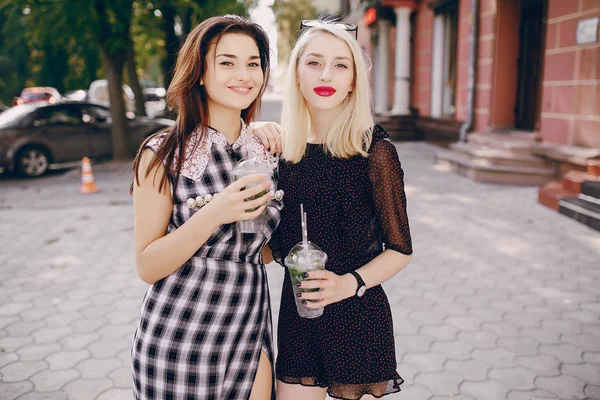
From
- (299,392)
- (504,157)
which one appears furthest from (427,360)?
(504,157)

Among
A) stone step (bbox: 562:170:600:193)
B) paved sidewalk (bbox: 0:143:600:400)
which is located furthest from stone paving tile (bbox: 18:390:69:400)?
stone step (bbox: 562:170:600:193)

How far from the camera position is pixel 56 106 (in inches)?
442

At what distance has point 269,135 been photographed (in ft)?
6.74

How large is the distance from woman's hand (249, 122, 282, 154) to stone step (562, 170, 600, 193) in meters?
6.06

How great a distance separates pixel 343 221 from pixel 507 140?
8.47m

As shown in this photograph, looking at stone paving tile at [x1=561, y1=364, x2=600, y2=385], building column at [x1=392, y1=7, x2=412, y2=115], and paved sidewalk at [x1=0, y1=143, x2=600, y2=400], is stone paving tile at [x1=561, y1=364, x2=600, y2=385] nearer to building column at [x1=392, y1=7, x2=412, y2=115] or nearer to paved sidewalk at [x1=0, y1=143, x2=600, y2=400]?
paved sidewalk at [x1=0, y1=143, x2=600, y2=400]

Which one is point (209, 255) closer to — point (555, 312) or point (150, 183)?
point (150, 183)

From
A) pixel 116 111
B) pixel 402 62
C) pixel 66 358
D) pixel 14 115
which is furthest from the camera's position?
pixel 402 62

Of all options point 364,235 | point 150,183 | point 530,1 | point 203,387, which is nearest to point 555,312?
point 364,235

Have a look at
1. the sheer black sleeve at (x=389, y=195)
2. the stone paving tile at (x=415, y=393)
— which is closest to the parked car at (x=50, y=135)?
the stone paving tile at (x=415, y=393)

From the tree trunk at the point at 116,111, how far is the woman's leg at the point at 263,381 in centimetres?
1113

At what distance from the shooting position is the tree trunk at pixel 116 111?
477 inches

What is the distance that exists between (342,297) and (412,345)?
2.16 metres

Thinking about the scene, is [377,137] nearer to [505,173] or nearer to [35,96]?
[505,173]
